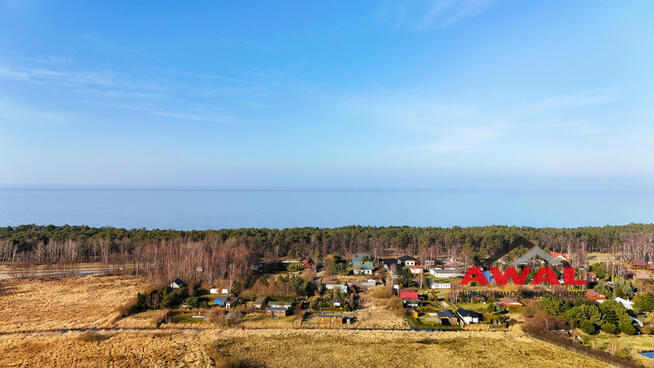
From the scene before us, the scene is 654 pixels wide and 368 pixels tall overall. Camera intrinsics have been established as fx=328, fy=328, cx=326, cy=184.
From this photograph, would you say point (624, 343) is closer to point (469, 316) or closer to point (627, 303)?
point (627, 303)

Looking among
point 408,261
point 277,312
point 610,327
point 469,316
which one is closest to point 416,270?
point 408,261

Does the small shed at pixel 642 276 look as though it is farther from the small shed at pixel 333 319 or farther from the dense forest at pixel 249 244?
the small shed at pixel 333 319

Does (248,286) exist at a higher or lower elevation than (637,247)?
lower

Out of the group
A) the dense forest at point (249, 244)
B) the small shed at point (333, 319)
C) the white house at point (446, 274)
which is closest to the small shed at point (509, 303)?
the white house at point (446, 274)

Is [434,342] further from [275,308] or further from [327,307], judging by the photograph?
[275,308]

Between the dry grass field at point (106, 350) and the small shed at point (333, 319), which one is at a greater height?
the small shed at point (333, 319)

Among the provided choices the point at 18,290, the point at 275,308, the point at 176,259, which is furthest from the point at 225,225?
the point at 275,308

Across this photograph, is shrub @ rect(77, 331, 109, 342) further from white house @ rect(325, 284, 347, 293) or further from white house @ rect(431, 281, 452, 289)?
white house @ rect(431, 281, 452, 289)
